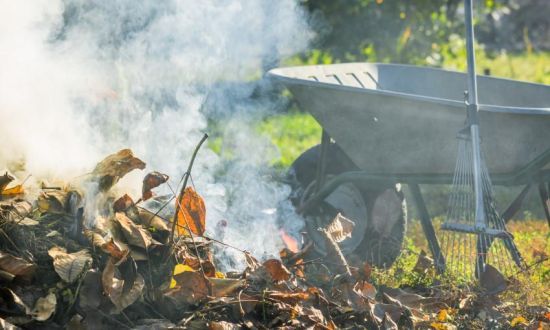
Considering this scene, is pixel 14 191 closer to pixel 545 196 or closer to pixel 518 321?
pixel 518 321

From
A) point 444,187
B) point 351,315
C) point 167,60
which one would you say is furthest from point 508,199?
point 351,315

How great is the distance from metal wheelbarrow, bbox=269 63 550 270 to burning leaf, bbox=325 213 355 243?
701 mm

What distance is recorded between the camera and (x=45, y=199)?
333 cm

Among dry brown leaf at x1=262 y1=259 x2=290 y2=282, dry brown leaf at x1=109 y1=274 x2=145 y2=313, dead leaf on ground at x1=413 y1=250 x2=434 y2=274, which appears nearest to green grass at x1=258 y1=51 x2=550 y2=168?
dead leaf on ground at x1=413 y1=250 x2=434 y2=274

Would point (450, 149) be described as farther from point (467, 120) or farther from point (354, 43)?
point (354, 43)

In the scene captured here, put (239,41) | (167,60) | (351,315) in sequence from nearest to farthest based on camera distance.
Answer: (351,315) < (167,60) < (239,41)

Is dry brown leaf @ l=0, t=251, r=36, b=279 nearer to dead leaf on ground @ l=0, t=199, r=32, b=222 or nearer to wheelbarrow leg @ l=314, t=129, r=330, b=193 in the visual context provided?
dead leaf on ground @ l=0, t=199, r=32, b=222

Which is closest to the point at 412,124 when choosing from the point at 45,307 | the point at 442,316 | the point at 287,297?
the point at 442,316

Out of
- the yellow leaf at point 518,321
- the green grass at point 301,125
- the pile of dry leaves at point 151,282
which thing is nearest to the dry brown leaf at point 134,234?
the pile of dry leaves at point 151,282

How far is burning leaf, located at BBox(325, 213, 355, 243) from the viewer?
3.81 metres

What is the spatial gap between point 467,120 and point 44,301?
2.39 m

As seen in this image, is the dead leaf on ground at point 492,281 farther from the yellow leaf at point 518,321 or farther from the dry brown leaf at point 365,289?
the dry brown leaf at point 365,289

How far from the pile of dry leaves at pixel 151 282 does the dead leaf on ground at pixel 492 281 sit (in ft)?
0.21

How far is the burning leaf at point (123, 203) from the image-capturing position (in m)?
3.48
